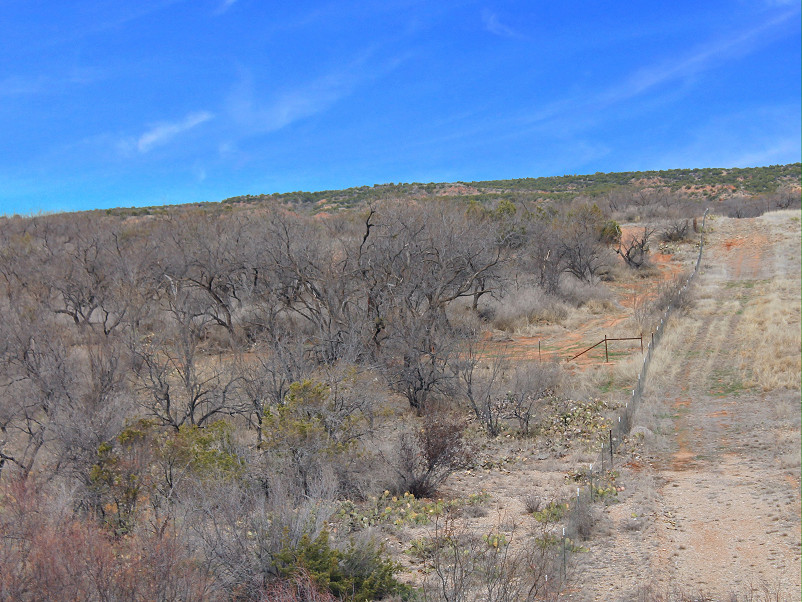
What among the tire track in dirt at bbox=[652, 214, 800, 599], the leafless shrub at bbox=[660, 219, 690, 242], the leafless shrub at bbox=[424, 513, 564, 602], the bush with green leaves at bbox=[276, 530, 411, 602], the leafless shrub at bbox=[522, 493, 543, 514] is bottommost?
the tire track in dirt at bbox=[652, 214, 800, 599]

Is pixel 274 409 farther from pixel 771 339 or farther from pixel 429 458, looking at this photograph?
pixel 771 339

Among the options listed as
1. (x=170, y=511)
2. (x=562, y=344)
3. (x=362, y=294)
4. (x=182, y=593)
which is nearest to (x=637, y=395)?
(x=562, y=344)

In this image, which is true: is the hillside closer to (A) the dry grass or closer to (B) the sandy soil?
(A) the dry grass

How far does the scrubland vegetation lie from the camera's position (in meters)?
6.59

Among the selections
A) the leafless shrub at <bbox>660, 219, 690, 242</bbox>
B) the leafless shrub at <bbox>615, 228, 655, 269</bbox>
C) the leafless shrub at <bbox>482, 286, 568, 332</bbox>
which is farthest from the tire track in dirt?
the leafless shrub at <bbox>660, 219, 690, 242</bbox>

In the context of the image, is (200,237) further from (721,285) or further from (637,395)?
(721,285)

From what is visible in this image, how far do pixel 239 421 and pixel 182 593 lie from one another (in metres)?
9.48

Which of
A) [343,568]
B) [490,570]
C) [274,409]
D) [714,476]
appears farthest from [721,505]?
[274,409]

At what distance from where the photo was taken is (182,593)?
5.61m

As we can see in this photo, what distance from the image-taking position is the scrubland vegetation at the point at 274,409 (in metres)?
6.59

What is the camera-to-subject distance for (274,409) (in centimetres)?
1386

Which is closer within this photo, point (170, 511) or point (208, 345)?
point (170, 511)

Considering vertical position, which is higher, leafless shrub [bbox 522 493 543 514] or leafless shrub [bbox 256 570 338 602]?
leafless shrub [bbox 256 570 338 602]

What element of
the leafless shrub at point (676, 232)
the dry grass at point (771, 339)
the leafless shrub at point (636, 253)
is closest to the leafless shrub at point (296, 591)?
the dry grass at point (771, 339)
